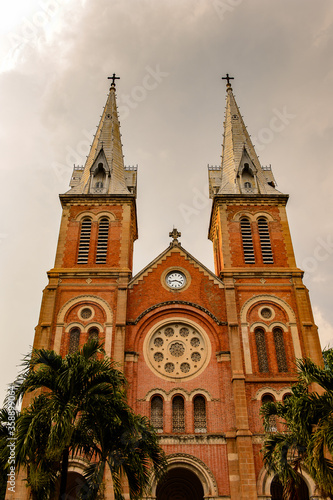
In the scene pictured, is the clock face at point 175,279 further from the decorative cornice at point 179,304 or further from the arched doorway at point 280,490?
the arched doorway at point 280,490

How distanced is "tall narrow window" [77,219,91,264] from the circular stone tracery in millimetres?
6983

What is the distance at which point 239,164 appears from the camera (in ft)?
116

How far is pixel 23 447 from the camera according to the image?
1300 cm

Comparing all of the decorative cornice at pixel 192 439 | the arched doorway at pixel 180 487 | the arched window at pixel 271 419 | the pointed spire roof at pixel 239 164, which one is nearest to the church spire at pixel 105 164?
the pointed spire roof at pixel 239 164

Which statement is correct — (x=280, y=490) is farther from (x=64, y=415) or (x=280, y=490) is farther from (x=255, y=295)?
(x=64, y=415)

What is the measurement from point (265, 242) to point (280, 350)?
7604mm

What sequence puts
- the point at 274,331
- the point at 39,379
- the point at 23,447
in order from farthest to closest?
the point at 274,331
the point at 39,379
the point at 23,447

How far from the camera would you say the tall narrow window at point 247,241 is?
1182 inches

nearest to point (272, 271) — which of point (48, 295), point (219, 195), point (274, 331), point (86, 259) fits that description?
point (274, 331)

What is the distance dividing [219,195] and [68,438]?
22.3 meters

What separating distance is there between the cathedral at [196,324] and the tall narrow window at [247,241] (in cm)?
7

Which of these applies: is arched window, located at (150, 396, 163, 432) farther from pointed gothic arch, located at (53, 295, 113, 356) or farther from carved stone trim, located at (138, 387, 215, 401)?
pointed gothic arch, located at (53, 295, 113, 356)

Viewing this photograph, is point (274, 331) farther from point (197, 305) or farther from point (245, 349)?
point (197, 305)

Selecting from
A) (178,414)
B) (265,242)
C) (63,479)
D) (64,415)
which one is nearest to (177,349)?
(178,414)
